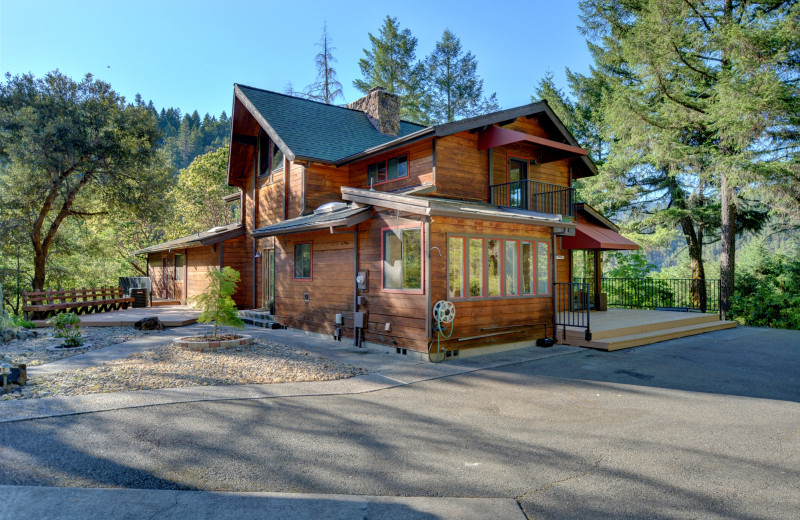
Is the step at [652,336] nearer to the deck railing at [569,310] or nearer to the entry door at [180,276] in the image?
the deck railing at [569,310]

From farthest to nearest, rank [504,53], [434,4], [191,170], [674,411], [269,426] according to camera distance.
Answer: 1. [191,170]
2. [504,53]
3. [434,4]
4. [674,411]
5. [269,426]

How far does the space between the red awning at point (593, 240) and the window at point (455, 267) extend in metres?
6.01

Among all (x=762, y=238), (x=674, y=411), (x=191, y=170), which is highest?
(x=191, y=170)

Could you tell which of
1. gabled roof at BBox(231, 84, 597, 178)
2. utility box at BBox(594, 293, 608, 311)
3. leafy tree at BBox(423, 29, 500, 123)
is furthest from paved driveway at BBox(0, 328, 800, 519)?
leafy tree at BBox(423, 29, 500, 123)

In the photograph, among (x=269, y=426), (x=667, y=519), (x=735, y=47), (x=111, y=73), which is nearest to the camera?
(x=667, y=519)

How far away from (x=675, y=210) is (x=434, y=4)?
12.6 meters

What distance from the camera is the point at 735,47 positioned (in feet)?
45.8

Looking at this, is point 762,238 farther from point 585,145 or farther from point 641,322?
point 641,322

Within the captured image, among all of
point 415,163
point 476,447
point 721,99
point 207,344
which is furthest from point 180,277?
point 721,99

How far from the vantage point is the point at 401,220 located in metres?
8.86

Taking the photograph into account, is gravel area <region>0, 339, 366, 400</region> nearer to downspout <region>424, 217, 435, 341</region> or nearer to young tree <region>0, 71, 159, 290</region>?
downspout <region>424, 217, 435, 341</region>

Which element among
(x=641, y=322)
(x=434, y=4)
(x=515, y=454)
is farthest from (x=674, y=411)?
(x=434, y=4)

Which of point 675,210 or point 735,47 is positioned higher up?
point 735,47

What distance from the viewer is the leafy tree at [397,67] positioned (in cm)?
2945
